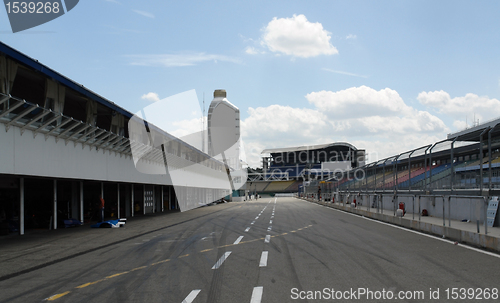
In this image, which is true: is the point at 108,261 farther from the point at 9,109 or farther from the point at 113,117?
the point at 113,117

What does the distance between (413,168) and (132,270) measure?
15.0 m

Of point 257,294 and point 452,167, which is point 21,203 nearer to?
point 257,294

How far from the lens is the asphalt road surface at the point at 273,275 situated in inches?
249

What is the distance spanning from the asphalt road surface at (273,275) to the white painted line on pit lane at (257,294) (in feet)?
0.05

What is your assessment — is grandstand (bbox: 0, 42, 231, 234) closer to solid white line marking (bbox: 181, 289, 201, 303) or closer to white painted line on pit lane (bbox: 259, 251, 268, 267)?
white painted line on pit lane (bbox: 259, 251, 268, 267)

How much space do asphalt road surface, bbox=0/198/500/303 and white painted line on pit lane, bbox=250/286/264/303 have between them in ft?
0.05

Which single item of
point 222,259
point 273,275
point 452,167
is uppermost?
point 452,167

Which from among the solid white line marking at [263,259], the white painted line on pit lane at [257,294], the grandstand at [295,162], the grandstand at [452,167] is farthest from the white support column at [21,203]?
the grandstand at [295,162]

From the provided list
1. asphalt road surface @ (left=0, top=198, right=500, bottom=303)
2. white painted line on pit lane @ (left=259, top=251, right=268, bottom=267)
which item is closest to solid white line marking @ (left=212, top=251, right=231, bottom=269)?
asphalt road surface @ (left=0, top=198, right=500, bottom=303)

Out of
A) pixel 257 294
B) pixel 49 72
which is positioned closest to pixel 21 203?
pixel 49 72

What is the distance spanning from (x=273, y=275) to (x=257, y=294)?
1.51 metres

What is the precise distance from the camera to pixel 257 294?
6.34 meters

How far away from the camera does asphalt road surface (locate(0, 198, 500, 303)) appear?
6.32m

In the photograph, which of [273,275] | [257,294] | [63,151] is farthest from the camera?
[63,151]
